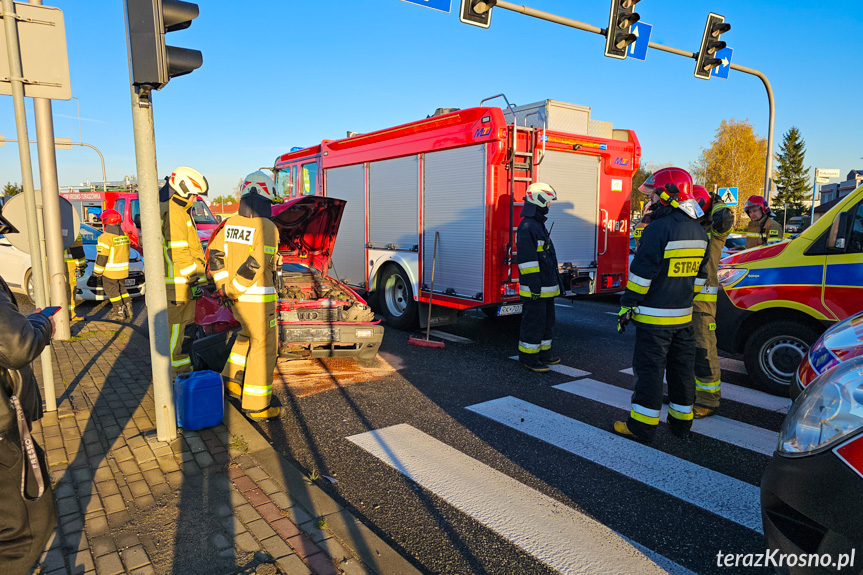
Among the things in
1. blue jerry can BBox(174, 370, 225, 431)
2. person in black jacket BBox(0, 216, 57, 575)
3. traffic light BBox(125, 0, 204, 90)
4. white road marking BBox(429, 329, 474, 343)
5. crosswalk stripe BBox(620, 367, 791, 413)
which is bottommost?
white road marking BBox(429, 329, 474, 343)

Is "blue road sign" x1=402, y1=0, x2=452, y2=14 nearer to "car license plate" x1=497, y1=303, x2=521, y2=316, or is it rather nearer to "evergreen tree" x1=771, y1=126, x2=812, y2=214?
"car license plate" x1=497, y1=303, x2=521, y2=316

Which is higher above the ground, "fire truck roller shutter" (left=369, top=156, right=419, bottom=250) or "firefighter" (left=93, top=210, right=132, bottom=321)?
"fire truck roller shutter" (left=369, top=156, right=419, bottom=250)

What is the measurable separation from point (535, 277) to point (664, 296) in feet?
7.96

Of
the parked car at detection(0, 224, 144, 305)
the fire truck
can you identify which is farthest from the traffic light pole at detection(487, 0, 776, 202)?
the parked car at detection(0, 224, 144, 305)

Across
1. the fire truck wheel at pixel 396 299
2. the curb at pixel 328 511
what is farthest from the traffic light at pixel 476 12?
the curb at pixel 328 511

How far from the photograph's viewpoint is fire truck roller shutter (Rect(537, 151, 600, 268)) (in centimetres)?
803

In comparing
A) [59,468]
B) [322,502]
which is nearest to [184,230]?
[59,468]

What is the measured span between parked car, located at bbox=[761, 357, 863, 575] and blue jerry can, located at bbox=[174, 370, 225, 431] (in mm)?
3671

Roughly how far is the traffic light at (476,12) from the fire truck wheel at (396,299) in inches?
163

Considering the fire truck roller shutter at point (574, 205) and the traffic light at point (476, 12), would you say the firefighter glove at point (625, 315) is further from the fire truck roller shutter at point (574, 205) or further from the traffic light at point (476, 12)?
the traffic light at point (476, 12)

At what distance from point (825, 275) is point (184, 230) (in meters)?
6.01

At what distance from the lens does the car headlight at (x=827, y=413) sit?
190 centimetres

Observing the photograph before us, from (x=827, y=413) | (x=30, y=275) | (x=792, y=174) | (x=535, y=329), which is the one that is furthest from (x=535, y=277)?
(x=792, y=174)

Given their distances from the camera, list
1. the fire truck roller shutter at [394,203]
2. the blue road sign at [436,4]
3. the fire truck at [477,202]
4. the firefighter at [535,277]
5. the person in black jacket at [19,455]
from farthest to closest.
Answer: the fire truck roller shutter at [394,203] < the blue road sign at [436,4] < the fire truck at [477,202] < the firefighter at [535,277] < the person in black jacket at [19,455]
